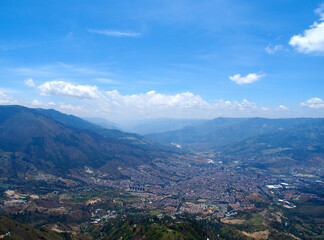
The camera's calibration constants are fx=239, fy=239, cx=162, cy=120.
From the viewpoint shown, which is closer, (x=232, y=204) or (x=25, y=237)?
(x=25, y=237)

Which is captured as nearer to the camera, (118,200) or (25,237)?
(25,237)

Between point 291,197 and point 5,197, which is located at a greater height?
point 5,197

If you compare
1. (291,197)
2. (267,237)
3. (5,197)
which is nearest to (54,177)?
(5,197)

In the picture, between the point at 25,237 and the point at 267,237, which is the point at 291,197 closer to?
the point at 267,237

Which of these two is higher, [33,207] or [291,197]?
[33,207]

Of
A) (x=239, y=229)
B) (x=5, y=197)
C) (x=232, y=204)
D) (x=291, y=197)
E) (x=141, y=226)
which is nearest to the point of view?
(x=141, y=226)

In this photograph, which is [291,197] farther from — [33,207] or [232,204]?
[33,207]

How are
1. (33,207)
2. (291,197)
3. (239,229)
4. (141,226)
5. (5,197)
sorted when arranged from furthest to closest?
1. (291,197)
2. (5,197)
3. (33,207)
4. (239,229)
5. (141,226)

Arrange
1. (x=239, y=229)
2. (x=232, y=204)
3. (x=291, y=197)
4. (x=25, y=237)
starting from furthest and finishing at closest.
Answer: (x=291, y=197) → (x=232, y=204) → (x=239, y=229) → (x=25, y=237)

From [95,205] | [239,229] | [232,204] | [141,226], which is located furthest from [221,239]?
[95,205]
